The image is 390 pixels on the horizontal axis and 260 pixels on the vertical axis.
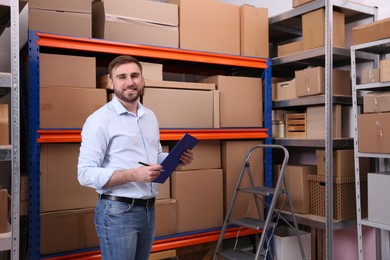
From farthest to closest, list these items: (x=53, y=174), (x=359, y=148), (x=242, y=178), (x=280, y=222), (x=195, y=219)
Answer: (x=280, y=222) → (x=242, y=178) → (x=195, y=219) → (x=359, y=148) → (x=53, y=174)

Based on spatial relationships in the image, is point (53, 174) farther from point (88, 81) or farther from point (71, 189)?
point (88, 81)

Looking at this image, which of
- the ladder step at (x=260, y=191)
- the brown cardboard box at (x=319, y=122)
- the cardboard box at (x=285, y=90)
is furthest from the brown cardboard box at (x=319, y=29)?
the ladder step at (x=260, y=191)

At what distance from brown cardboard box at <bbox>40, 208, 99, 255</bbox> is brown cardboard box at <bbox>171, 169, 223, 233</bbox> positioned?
0.69m

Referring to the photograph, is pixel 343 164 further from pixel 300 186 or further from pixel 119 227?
pixel 119 227

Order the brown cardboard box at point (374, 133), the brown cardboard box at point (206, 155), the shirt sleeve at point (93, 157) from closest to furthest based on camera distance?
the shirt sleeve at point (93, 157)
the brown cardboard box at point (374, 133)
the brown cardboard box at point (206, 155)

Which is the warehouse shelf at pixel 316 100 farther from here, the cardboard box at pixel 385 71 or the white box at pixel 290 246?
the white box at pixel 290 246

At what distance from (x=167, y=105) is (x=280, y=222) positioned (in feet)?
5.58

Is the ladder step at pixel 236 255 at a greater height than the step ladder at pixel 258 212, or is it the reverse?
the step ladder at pixel 258 212

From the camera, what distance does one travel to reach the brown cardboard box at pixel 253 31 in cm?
338

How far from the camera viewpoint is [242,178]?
334 cm

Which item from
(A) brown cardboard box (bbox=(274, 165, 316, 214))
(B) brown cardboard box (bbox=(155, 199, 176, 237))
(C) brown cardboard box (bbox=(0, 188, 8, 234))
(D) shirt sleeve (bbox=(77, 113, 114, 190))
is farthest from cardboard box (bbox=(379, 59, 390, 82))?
(C) brown cardboard box (bbox=(0, 188, 8, 234))

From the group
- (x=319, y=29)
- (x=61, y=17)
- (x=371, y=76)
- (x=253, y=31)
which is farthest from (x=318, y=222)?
(x=61, y=17)

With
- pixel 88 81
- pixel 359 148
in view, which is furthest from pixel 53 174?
pixel 359 148

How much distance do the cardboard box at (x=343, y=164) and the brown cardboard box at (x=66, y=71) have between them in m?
1.91
